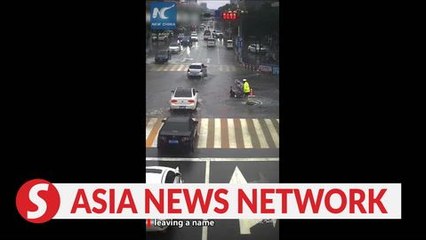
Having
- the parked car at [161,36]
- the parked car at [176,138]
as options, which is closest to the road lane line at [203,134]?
the parked car at [176,138]

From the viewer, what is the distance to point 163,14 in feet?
35.1

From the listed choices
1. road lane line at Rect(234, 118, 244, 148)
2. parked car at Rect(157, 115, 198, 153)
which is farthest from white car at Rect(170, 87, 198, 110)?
parked car at Rect(157, 115, 198, 153)

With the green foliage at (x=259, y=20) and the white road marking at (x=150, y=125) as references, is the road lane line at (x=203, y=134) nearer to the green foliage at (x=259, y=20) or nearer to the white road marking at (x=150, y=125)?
the white road marking at (x=150, y=125)

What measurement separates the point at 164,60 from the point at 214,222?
31548mm

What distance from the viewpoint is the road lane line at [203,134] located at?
1700 centimetres

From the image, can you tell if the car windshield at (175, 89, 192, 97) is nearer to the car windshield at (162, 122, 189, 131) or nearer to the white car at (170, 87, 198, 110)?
the white car at (170, 87, 198, 110)

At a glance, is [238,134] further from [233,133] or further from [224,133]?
[224,133]

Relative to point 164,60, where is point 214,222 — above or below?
below

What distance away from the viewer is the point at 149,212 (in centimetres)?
912

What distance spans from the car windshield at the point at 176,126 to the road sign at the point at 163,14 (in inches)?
207

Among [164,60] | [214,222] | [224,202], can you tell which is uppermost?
[164,60]

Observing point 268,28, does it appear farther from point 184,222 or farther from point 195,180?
point 184,222

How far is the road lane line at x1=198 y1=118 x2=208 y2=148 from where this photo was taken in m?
17.0
